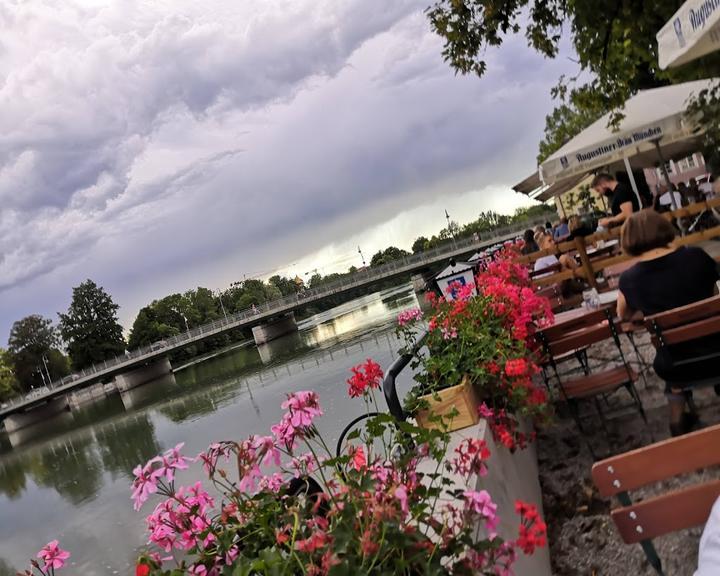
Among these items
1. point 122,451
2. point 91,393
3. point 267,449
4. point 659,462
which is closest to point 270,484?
point 267,449

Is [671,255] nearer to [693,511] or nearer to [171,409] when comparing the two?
[693,511]

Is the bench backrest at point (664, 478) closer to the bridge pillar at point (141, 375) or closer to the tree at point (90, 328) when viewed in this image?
the bridge pillar at point (141, 375)

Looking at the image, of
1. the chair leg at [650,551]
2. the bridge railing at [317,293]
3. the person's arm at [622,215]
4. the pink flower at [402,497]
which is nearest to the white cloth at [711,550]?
the chair leg at [650,551]

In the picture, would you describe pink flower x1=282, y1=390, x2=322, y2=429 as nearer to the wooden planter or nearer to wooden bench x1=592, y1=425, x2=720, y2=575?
wooden bench x1=592, y1=425, x2=720, y2=575

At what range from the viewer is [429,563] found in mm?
1190

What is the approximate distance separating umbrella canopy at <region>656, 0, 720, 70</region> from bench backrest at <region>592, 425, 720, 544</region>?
9.15 feet

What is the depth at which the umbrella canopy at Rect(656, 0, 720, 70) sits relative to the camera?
11.6 ft

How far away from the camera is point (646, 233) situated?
10.9 feet

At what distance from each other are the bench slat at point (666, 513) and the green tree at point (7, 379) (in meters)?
86.1

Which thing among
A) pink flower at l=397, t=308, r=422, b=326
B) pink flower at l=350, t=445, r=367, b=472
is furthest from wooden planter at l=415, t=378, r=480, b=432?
pink flower at l=397, t=308, r=422, b=326

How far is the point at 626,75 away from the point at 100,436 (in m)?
35.4

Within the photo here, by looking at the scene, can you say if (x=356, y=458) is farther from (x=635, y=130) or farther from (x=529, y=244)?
(x=529, y=244)

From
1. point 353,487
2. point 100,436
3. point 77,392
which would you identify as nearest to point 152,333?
point 77,392

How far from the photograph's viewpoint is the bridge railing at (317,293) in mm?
67625
